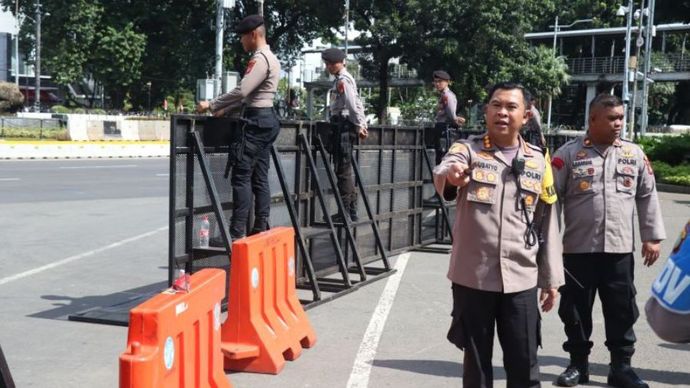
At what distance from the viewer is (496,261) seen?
428 cm

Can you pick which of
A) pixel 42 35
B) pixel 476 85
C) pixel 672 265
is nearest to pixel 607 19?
pixel 476 85

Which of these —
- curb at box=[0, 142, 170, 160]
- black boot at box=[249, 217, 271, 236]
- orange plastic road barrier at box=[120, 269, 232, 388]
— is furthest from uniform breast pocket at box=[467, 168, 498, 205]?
curb at box=[0, 142, 170, 160]

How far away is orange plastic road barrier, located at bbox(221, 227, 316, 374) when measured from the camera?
570cm

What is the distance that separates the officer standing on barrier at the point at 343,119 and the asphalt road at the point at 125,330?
1.27m

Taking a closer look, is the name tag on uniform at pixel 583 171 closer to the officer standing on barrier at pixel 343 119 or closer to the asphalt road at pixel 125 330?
the asphalt road at pixel 125 330

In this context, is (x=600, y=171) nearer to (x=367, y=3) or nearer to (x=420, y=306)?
(x=420, y=306)

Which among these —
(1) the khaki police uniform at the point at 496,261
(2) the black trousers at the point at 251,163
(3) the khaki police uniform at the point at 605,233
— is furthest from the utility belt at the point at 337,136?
(1) the khaki police uniform at the point at 496,261

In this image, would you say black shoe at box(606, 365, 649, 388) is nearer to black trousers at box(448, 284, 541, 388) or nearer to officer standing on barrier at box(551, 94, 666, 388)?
officer standing on barrier at box(551, 94, 666, 388)

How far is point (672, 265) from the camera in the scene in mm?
2463

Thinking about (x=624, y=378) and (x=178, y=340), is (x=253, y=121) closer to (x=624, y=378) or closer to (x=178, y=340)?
(x=178, y=340)

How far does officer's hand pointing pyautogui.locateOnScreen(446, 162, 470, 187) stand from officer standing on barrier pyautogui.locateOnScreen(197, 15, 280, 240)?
10.5ft

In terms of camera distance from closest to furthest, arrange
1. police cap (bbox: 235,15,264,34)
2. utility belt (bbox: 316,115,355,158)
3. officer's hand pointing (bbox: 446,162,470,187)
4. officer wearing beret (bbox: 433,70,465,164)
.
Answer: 1. officer's hand pointing (bbox: 446,162,470,187)
2. police cap (bbox: 235,15,264,34)
3. utility belt (bbox: 316,115,355,158)
4. officer wearing beret (bbox: 433,70,465,164)

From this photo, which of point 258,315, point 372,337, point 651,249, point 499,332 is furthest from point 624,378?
point 258,315

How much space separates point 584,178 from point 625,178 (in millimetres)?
270
